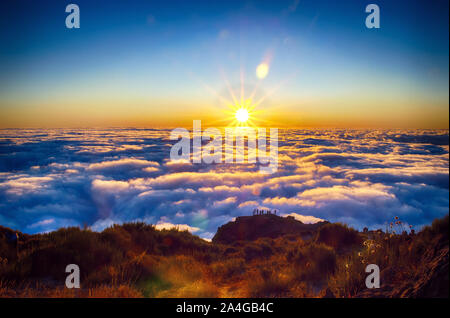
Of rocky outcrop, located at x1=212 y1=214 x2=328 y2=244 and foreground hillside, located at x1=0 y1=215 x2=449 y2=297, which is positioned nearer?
foreground hillside, located at x1=0 y1=215 x2=449 y2=297

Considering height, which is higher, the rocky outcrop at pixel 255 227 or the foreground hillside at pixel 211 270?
the foreground hillside at pixel 211 270

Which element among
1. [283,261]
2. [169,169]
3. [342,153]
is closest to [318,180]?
[342,153]

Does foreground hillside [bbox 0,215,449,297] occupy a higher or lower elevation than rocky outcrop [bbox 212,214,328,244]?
higher

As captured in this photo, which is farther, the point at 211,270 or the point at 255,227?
the point at 255,227

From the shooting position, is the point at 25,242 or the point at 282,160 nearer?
the point at 25,242

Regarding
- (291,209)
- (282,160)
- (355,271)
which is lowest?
(291,209)

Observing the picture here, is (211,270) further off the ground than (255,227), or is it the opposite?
(211,270)

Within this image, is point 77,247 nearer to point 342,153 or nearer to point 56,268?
point 56,268

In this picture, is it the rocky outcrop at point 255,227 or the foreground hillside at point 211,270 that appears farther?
the rocky outcrop at point 255,227
